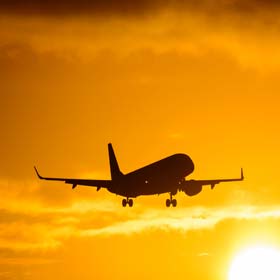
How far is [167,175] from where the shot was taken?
654 feet
